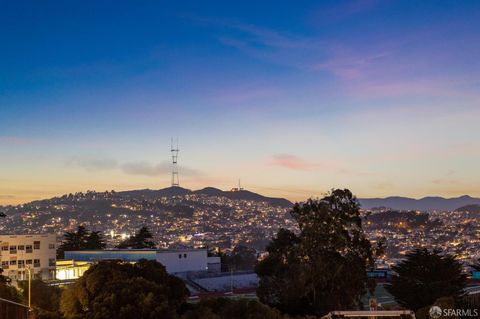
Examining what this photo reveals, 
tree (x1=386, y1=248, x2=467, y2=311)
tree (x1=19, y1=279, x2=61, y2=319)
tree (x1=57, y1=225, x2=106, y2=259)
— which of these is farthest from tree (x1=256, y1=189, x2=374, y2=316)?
tree (x1=57, y1=225, x2=106, y2=259)

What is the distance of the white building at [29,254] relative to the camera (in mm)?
89500

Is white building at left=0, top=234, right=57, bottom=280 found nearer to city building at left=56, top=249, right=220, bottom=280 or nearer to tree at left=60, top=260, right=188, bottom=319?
city building at left=56, top=249, right=220, bottom=280

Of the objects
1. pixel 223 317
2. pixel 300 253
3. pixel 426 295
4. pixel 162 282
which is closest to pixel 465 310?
pixel 426 295

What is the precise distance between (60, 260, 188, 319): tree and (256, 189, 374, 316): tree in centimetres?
728

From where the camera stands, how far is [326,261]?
38156 millimetres

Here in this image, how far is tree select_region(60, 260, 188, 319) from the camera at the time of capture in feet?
101

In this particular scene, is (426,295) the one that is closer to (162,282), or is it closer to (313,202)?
(313,202)

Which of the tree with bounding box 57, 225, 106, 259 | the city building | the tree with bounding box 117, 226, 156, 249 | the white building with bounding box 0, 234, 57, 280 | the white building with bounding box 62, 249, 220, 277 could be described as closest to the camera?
the white building with bounding box 62, 249, 220, 277

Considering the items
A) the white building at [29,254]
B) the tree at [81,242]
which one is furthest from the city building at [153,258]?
the tree at [81,242]

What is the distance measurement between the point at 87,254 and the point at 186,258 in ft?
54.1

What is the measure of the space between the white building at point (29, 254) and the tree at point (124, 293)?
189 ft

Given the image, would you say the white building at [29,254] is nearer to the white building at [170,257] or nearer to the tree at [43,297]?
the white building at [170,257]

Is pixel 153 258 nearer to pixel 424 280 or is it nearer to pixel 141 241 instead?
pixel 141 241

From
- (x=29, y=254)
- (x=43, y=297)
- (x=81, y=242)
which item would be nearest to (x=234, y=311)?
(x=43, y=297)
